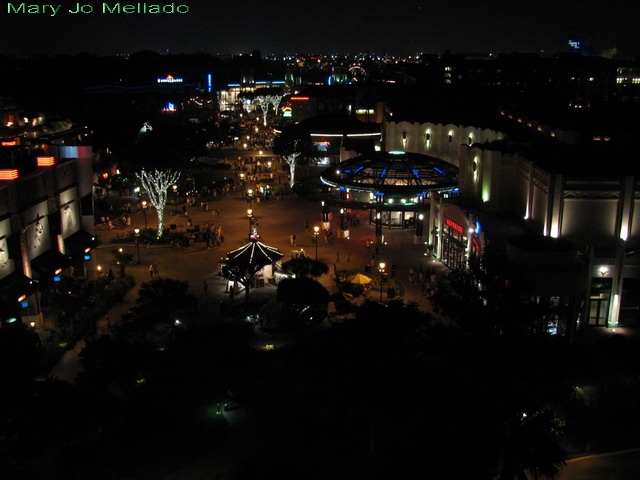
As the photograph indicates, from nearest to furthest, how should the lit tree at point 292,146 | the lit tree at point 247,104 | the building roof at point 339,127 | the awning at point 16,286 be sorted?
1. the awning at point 16,286
2. the lit tree at point 292,146
3. the building roof at point 339,127
4. the lit tree at point 247,104

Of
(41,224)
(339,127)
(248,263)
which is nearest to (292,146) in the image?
(339,127)

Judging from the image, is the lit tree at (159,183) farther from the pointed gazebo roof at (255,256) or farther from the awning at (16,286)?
the awning at (16,286)

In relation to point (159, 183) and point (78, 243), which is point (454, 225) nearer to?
point (78, 243)

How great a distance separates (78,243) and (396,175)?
22008mm

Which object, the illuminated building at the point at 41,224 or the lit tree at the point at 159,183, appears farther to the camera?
the lit tree at the point at 159,183

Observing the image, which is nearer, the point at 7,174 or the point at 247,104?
the point at 7,174

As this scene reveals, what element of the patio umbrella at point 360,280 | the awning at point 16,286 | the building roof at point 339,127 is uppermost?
the building roof at point 339,127

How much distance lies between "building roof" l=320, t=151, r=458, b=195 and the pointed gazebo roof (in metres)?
14.7

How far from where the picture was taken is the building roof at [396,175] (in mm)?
42594

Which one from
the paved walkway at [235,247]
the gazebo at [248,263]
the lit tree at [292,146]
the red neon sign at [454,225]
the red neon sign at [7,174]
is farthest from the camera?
the lit tree at [292,146]

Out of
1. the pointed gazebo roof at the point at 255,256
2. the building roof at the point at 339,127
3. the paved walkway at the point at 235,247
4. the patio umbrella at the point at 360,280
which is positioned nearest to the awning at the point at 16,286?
the paved walkway at the point at 235,247

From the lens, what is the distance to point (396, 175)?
144 feet

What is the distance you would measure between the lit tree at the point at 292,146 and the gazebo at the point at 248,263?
29.3 meters

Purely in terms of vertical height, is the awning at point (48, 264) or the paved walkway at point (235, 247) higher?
the awning at point (48, 264)
